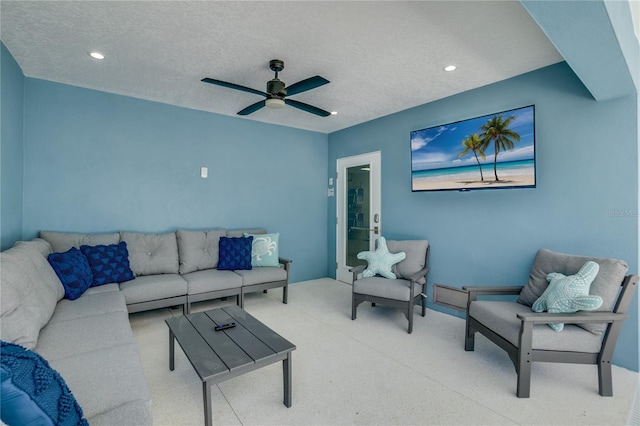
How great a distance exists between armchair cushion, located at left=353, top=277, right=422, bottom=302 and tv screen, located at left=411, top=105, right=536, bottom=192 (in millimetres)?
1232

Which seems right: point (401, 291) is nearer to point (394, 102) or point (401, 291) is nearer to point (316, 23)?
point (394, 102)

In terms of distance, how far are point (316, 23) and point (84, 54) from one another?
2.11 meters

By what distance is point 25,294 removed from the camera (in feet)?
6.21

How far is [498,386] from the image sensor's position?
2213mm

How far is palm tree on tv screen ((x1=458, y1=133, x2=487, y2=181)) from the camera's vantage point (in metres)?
3.23

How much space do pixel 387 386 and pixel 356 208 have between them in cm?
304

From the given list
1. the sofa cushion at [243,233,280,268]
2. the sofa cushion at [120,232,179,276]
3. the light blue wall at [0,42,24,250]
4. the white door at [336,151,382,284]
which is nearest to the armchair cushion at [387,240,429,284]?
the white door at [336,151,382,284]

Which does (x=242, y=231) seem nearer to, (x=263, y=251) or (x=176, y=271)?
(x=263, y=251)

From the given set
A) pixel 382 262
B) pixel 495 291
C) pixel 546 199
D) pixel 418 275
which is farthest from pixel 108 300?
pixel 546 199

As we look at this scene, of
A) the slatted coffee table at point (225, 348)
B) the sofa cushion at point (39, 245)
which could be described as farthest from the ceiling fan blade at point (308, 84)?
the sofa cushion at point (39, 245)

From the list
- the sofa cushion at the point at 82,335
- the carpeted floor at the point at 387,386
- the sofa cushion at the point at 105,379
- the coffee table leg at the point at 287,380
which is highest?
the sofa cushion at the point at 82,335

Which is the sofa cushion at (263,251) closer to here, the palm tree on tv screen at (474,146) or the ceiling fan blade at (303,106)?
the ceiling fan blade at (303,106)

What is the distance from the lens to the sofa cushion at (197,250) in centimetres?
375

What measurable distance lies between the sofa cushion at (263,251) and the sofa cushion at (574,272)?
9.29 ft
